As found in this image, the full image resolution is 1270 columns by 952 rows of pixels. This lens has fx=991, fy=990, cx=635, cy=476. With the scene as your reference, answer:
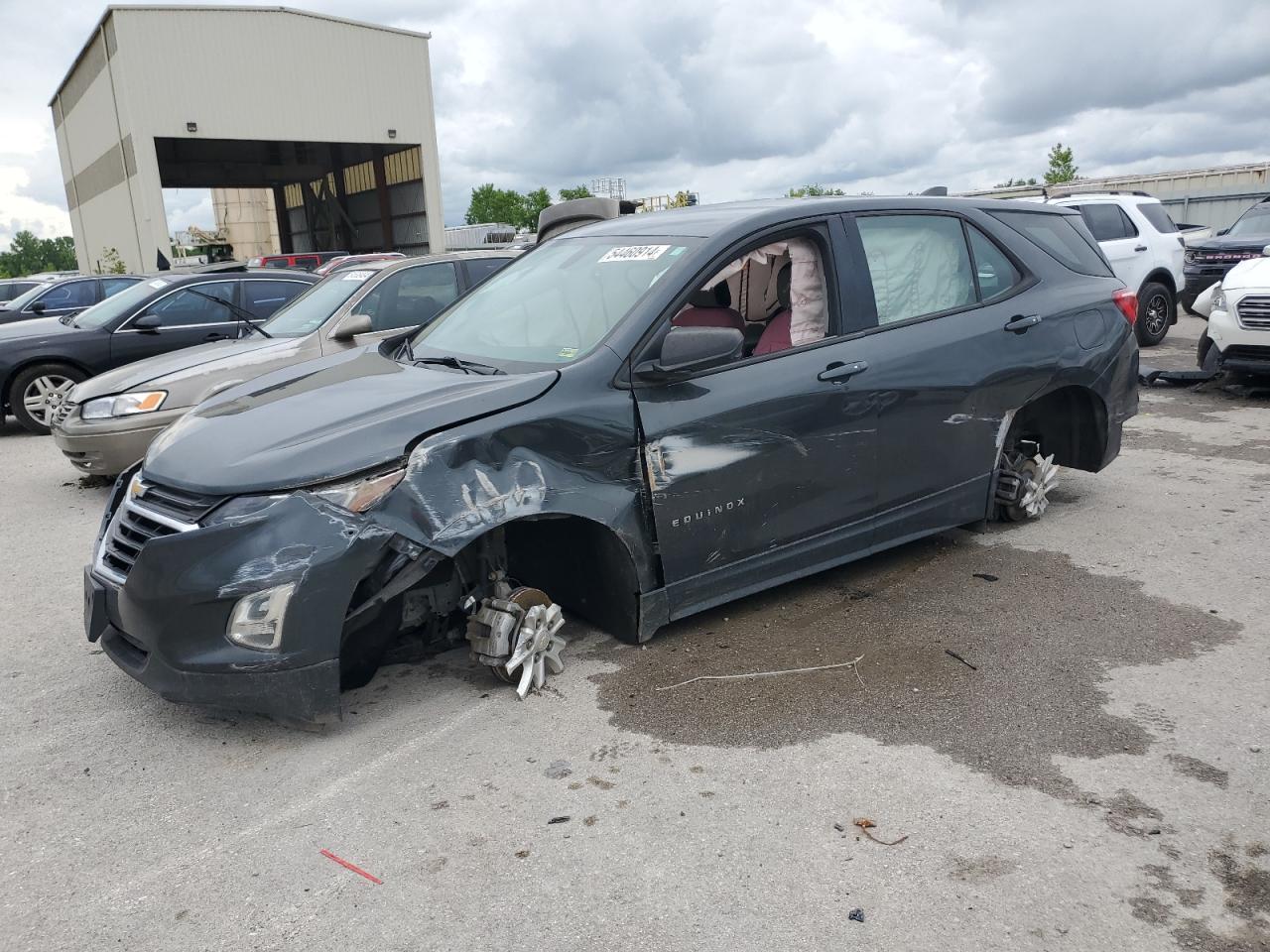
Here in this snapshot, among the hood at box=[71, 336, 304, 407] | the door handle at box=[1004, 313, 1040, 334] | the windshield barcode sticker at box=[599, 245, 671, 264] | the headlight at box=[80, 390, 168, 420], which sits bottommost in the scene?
the headlight at box=[80, 390, 168, 420]

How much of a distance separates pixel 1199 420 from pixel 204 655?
26.4 feet

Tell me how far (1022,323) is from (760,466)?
1.87 meters

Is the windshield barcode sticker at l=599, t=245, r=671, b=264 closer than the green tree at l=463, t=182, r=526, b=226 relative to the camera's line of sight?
Yes

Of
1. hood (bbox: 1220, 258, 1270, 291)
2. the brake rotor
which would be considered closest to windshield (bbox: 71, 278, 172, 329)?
the brake rotor

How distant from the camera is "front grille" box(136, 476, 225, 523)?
10.5 feet

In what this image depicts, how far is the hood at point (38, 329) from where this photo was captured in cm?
988

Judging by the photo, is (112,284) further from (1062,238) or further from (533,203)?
(533,203)

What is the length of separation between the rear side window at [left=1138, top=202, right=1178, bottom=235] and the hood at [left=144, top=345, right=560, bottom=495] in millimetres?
11423

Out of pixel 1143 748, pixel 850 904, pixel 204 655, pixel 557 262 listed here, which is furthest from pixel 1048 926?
pixel 557 262

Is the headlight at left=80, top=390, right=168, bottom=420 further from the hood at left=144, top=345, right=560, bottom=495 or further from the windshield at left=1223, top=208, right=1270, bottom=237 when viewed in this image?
the windshield at left=1223, top=208, right=1270, bottom=237

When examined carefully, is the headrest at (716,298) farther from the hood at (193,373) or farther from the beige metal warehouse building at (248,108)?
the beige metal warehouse building at (248,108)

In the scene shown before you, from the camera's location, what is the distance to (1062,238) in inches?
214

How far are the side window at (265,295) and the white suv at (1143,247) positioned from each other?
355 inches

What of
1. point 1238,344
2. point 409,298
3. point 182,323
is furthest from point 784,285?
point 182,323
